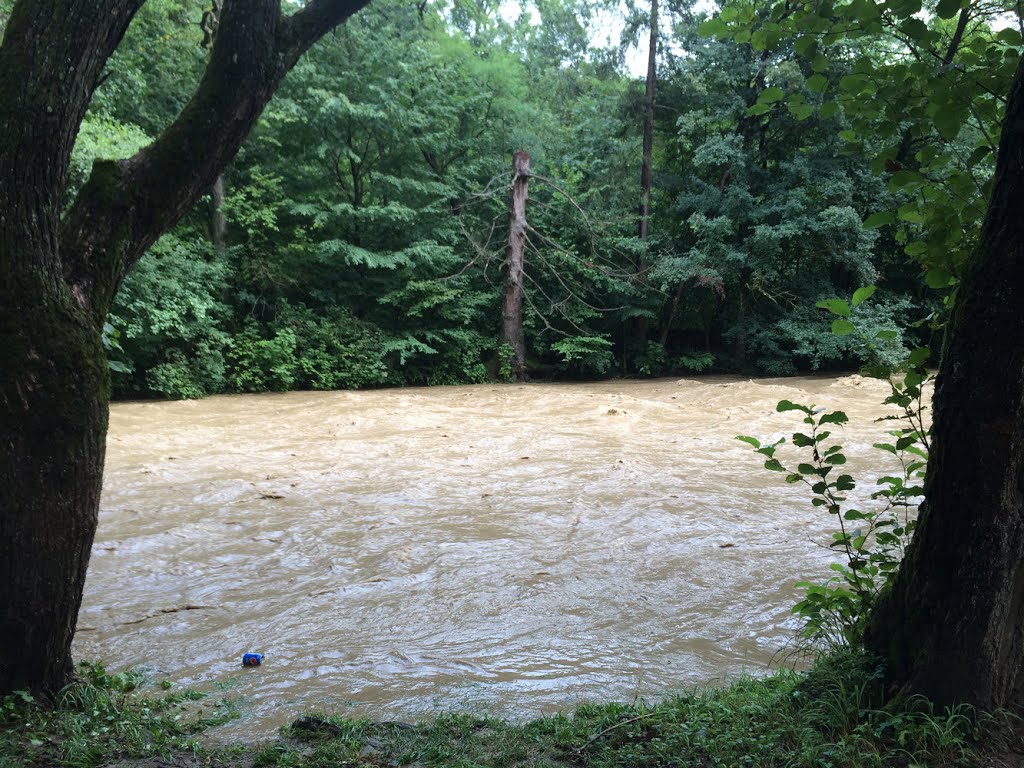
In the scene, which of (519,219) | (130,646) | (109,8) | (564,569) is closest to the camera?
(109,8)

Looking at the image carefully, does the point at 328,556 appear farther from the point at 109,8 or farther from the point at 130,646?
the point at 109,8

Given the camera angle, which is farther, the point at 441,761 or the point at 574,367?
the point at 574,367

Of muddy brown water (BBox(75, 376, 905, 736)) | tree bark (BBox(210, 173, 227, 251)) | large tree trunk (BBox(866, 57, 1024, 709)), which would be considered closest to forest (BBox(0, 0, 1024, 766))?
large tree trunk (BBox(866, 57, 1024, 709))

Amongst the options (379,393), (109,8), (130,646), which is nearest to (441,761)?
(130,646)

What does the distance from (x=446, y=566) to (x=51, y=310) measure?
10.8 ft

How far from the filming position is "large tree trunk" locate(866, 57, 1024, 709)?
192 cm

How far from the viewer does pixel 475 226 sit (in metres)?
21.8

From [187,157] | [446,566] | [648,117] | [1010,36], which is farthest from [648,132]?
[1010,36]

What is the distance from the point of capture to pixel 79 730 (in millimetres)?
2572

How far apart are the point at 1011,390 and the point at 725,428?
29.5 feet

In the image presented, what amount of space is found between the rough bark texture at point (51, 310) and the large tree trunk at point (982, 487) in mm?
3146

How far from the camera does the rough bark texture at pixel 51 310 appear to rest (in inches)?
104

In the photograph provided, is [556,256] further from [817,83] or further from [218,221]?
[817,83]

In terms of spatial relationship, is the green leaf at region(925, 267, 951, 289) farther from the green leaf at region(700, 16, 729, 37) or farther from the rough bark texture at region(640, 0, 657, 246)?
the rough bark texture at region(640, 0, 657, 246)
